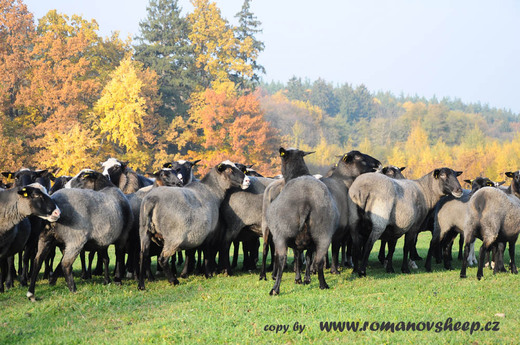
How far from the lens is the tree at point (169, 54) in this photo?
64.9 metres

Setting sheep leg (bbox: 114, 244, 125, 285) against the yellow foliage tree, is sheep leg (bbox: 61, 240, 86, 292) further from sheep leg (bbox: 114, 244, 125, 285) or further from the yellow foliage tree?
the yellow foliage tree

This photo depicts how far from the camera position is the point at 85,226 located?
36.0 ft

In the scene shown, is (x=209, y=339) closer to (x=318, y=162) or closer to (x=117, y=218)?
(x=117, y=218)

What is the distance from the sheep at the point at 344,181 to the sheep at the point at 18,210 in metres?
6.08

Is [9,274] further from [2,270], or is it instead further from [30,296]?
[30,296]

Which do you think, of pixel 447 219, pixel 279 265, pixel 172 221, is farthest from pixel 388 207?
pixel 172 221

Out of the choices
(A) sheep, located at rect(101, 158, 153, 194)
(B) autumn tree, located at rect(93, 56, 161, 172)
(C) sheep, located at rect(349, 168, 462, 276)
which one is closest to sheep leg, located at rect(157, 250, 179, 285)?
(C) sheep, located at rect(349, 168, 462, 276)

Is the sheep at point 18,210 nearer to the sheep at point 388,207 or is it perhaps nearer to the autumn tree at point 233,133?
the sheep at point 388,207

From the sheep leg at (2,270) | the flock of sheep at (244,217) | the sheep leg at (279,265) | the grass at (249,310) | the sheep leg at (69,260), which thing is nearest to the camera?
the grass at (249,310)

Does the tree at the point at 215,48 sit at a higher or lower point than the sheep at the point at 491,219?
higher

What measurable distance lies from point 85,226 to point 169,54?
205ft

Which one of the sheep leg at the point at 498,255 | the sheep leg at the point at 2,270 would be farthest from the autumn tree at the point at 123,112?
the sheep leg at the point at 498,255

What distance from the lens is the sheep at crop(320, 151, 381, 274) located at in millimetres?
12593

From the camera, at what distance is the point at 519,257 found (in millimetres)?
17219
